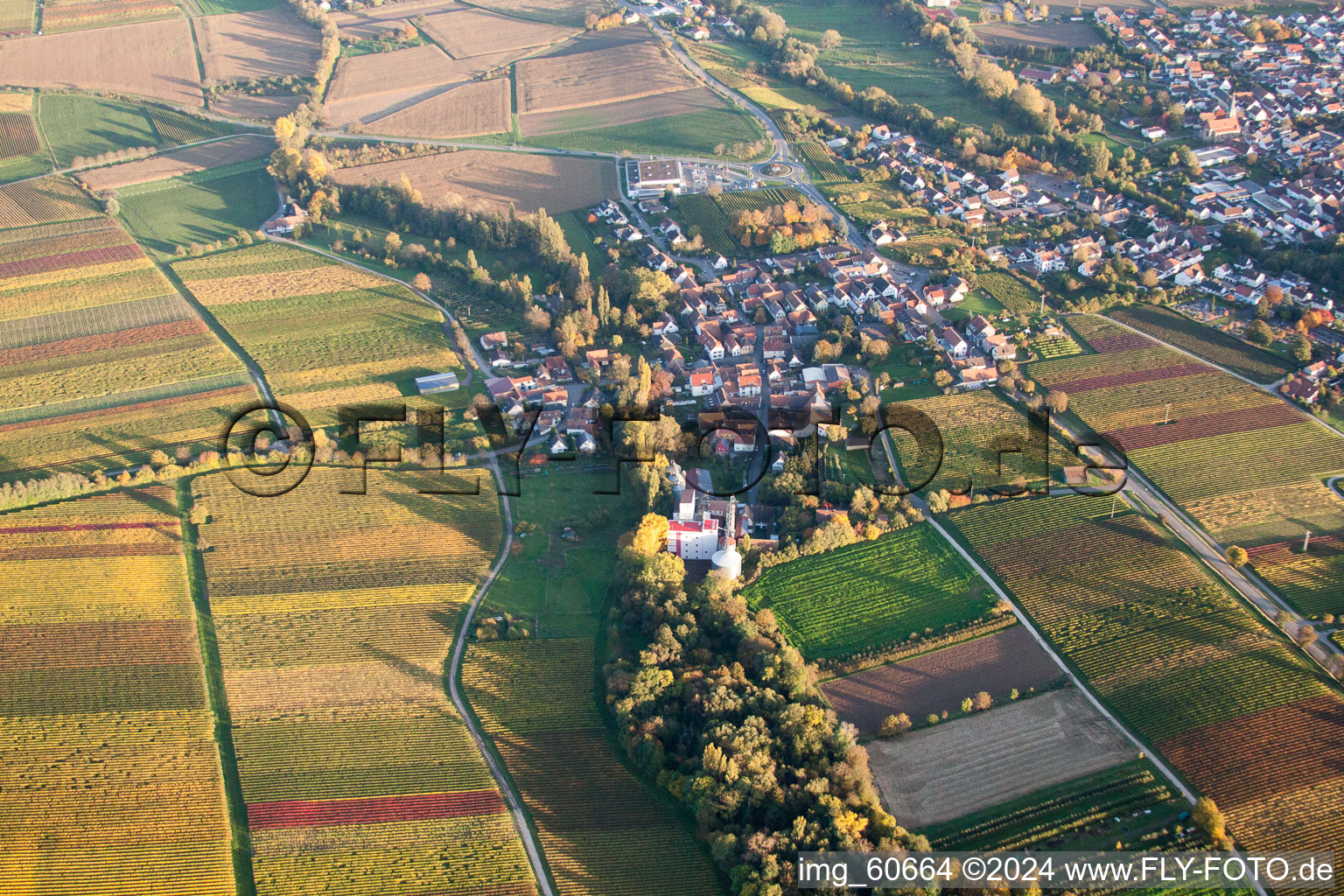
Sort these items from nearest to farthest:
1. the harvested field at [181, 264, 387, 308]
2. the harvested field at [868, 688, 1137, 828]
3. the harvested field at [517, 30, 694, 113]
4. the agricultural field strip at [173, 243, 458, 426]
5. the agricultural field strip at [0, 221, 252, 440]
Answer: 1. the harvested field at [868, 688, 1137, 828]
2. the agricultural field strip at [0, 221, 252, 440]
3. the agricultural field strip at [173, 243, 458, 426]
4. the harvested field at [181, 264, 387, 308]
5. the harvested field at [517, 30, 694, 113]

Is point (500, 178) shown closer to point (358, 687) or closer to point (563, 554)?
point (563, 554)

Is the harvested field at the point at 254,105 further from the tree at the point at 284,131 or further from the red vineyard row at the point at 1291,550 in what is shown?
the red vineyard row at the point at 1291,550

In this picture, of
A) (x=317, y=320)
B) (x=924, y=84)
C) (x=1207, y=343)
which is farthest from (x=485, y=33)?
(x=1207, y=343)

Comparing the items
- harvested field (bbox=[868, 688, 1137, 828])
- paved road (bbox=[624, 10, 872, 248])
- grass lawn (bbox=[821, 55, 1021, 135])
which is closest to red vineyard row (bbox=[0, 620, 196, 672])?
harvested field (bbox=[868, 688, 1137, 828])

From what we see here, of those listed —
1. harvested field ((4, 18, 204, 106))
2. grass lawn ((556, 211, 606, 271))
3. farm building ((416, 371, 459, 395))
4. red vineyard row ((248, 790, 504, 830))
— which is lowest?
red vineyard row ((248, 790, 504, 830))

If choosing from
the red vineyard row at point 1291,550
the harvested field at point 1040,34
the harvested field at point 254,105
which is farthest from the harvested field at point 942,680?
the harvested field at point 254,105

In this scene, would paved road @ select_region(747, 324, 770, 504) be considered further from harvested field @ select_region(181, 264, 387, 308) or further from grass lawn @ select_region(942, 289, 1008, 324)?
harvested field @ select_region(181, 264, 387, 308)

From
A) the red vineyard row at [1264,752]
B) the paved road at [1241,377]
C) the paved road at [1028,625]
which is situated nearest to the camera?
the red vineyard row at [1264,752]
